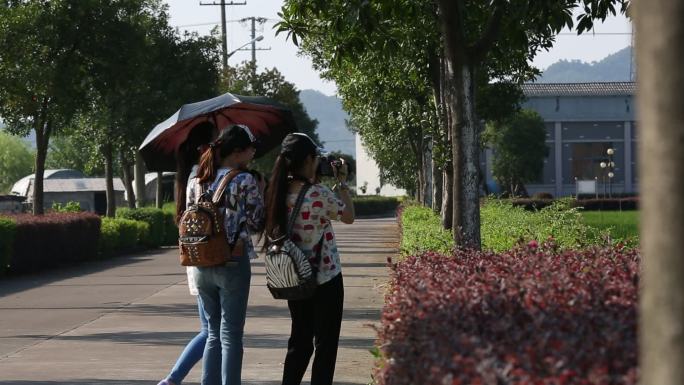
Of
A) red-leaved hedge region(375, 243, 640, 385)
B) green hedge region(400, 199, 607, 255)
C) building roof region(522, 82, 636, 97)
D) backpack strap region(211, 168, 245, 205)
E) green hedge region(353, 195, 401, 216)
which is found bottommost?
green hedge region(353, 195, 401, 216)

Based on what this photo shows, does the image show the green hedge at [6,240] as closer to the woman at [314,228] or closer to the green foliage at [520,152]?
the woman at [314,228]

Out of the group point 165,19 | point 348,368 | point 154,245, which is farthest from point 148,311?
point 165,19

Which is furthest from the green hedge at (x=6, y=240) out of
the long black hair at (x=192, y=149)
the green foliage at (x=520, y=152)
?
the green foliage at (x=520, y=152)

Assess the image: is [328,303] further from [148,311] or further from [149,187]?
[149,187]

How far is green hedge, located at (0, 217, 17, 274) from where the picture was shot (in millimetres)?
19891

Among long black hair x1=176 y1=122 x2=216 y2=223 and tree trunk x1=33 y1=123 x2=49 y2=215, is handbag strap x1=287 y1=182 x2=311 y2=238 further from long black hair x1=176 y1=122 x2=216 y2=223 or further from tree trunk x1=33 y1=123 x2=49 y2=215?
tree trunk x1=33 y1=123 x2=49 y2=215

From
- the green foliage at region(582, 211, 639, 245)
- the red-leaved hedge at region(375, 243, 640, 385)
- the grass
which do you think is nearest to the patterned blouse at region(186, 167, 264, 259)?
the red-leaved hedge at region(375, 243, 640, 385)

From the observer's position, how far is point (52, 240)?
22.9 meters

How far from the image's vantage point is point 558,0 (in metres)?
10.6

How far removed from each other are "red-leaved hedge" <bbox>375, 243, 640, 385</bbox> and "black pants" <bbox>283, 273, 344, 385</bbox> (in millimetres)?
672

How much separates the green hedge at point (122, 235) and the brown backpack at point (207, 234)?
20.2 metres

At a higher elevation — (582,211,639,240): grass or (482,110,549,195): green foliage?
(482,110,549,195): green foliage

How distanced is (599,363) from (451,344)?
60 cm

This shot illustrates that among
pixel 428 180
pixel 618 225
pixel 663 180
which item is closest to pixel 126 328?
pixel 663 180
